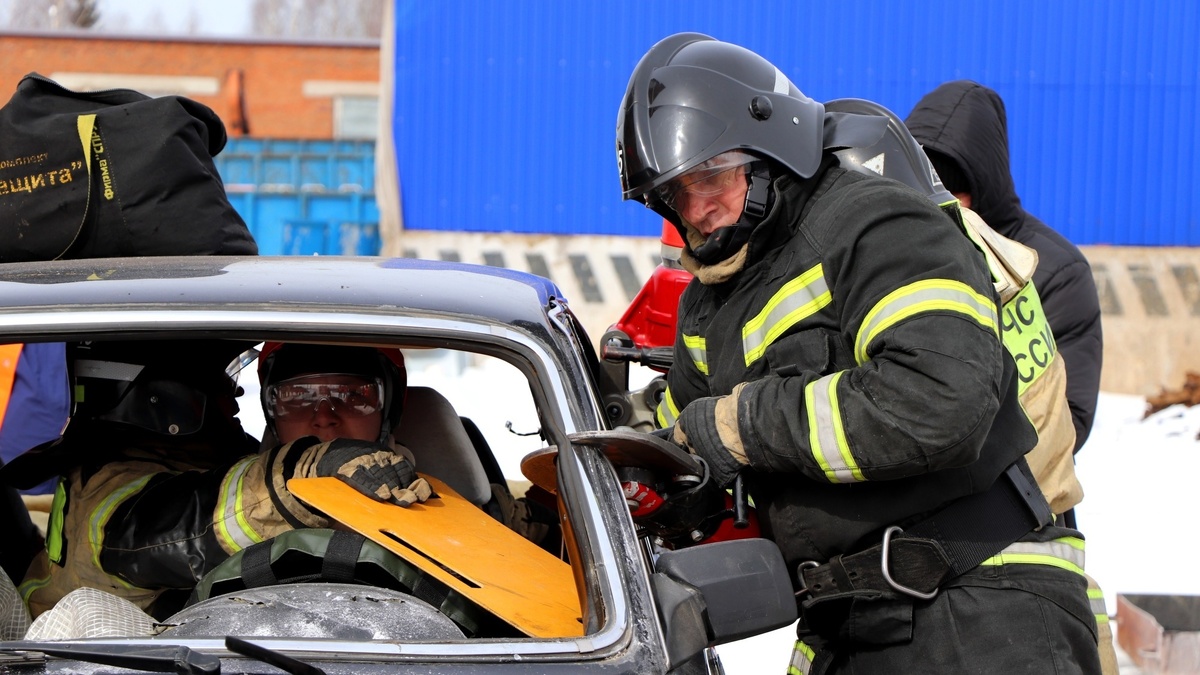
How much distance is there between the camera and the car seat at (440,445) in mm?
2881

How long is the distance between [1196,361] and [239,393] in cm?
1103

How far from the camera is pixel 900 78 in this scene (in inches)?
472

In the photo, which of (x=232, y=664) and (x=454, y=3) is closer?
(x=232, y=664)

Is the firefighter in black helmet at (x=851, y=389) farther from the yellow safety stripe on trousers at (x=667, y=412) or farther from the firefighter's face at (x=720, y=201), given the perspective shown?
the yellow safety stripe on trousers at (x=667, y=412)

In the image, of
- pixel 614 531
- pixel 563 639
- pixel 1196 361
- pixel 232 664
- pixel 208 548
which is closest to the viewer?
pixel 232 664

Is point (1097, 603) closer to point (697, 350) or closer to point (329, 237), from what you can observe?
point (697, 350)

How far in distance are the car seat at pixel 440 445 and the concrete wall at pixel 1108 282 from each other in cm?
871

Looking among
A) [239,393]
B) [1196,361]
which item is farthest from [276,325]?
[1196,361]

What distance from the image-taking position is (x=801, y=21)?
12.0m

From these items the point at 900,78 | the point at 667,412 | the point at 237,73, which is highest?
the point at 667,412

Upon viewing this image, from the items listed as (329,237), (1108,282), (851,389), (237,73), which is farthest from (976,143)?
(237,73)

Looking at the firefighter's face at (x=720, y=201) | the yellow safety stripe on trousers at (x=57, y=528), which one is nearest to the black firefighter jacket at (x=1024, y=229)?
the firefighter's face at (x=720, y=201)

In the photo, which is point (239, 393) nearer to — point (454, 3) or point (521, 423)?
point (521, 423)

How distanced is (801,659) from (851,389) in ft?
2.54
